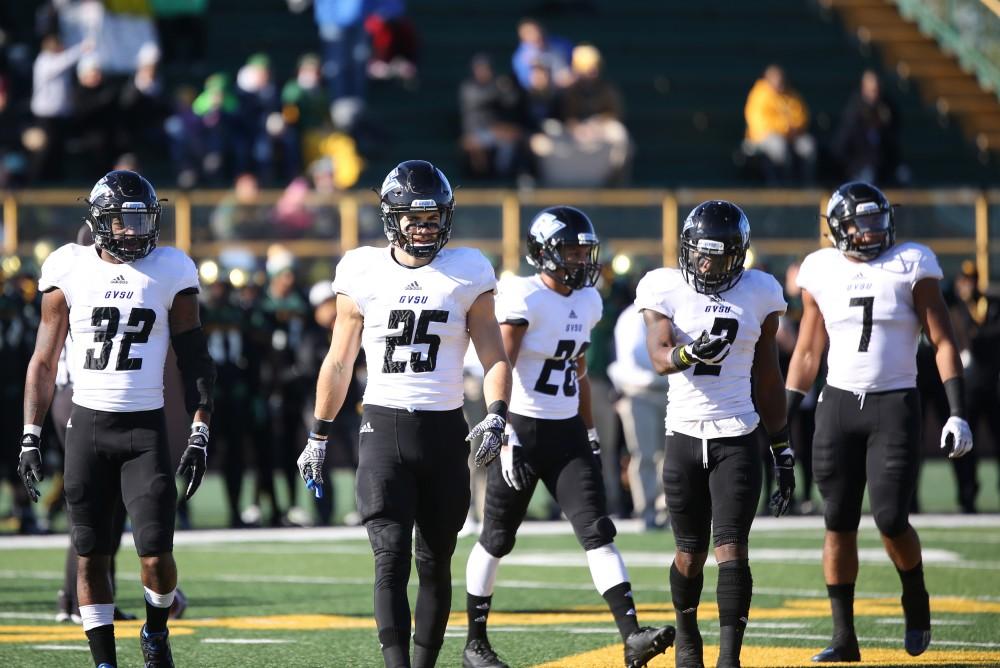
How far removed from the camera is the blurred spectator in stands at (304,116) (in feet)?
60.4

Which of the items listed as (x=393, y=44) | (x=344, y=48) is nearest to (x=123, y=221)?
(x=344, y=48)

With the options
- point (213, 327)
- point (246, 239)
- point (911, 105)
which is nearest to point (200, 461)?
point (213, 327)

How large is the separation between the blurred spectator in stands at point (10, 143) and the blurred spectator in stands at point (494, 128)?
15.0 feet

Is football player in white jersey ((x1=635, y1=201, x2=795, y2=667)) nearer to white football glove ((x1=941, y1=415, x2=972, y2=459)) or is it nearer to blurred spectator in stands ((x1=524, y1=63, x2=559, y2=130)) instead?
white football glove ((x1=941, y1=415, x2=972, y2=459))

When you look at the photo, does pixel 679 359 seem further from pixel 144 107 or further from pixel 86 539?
pixel 144 107

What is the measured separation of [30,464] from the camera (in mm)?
6695

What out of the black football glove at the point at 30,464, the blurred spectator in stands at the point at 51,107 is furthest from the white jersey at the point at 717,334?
the blurred spectator in stands at the point at 51,107

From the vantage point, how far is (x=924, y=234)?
56.9 feet

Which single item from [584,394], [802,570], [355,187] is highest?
[355,187]

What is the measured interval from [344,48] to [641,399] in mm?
8306

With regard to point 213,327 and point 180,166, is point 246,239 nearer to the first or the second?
point 180,166

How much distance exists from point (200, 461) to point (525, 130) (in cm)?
1274

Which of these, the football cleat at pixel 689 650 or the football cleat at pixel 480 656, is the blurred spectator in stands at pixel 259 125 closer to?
the football cleat at pixel 480 656

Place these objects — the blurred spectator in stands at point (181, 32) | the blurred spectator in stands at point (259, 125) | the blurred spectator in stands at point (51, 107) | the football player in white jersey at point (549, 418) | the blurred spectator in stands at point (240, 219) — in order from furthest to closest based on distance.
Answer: the blurred spectator in stands at point (181, 32)
the blurred spectator in stands at point (259, 125)
the blurred spectator in stands at point (51, 107)
the blurred spectator in stands at point (240, 219)
the football player in white jersey at point (549, 418)
